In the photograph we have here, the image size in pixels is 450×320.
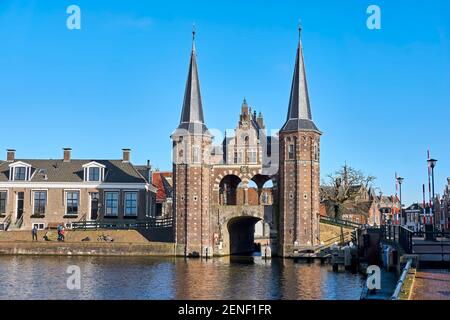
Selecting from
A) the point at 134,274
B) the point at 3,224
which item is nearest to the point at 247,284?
the point at 134,274

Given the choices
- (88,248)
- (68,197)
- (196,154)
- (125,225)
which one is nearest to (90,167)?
(68,197)

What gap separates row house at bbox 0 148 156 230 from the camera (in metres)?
61.0

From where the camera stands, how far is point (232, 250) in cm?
5881

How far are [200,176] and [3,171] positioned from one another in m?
23.5

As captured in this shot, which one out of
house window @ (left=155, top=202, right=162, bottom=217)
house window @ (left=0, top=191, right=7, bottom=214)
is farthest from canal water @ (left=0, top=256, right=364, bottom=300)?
house window @ (left=155, top=202, right=162, bottom=217)

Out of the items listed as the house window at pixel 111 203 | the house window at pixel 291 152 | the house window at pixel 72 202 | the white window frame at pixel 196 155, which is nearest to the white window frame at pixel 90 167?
the house window at pixel 111 203

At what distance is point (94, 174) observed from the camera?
61.7 meters

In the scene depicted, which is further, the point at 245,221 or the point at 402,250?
the point at 245,221

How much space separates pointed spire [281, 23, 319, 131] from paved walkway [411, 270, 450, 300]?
30604mm

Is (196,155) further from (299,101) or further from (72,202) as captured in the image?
(72,202)

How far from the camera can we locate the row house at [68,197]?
60969 millimetres

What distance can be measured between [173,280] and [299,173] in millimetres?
22355
